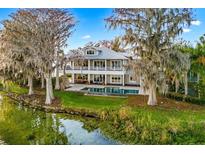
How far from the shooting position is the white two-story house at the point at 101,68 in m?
15.9

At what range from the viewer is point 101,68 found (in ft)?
60.4

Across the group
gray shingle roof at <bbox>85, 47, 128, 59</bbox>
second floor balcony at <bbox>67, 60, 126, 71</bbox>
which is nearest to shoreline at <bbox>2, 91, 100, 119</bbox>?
second floor balcony at <bbox>67, 60, 126, 71</bbox>

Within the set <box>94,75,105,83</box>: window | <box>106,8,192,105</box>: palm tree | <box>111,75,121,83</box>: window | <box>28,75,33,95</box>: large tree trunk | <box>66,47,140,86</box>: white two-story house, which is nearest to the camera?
<box>106,8,192,105</box>: palm tree

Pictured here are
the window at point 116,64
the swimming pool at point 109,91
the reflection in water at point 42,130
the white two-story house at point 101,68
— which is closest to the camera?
the reflection in water at point 42,130

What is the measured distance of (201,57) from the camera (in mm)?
12930

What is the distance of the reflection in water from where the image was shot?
387 inches

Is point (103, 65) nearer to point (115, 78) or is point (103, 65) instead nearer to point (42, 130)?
point (115, 78)

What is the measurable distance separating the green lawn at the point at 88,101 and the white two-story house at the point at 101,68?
5.07 ft

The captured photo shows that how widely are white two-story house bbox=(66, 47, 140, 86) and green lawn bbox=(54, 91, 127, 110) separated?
60.9 inches

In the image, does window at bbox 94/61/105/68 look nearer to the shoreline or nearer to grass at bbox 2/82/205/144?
grass at bbox 2/82/205/144

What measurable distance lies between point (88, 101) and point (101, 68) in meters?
5.29

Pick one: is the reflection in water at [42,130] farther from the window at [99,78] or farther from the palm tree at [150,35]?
the window at [99,78]

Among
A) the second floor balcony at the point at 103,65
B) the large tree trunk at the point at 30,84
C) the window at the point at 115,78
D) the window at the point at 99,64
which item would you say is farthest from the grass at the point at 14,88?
the window at the point at 115,78
